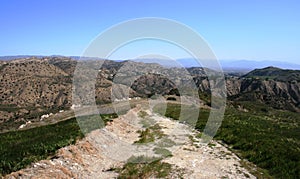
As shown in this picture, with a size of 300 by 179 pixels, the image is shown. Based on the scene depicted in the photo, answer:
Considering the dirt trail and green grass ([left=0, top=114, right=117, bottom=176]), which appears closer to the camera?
green grass ([left=0, top=114, right=117, bottom=176])

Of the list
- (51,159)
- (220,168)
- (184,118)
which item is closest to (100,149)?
(51,159)

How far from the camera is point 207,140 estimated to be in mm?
27047

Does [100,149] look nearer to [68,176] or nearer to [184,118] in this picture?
[68,176]

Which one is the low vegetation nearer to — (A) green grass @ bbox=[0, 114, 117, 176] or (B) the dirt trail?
(B) the dirt trail

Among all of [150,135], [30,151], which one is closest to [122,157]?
[30,151]

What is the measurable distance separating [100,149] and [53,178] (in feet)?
26.5

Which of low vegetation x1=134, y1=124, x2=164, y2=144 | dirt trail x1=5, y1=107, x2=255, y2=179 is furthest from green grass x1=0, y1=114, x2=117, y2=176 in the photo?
low vegetation x1=134, y1=124, x2=164, y2=144

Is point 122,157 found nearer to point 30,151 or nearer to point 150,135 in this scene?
point 30,151

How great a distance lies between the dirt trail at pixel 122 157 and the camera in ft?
55.1

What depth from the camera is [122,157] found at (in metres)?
21.6

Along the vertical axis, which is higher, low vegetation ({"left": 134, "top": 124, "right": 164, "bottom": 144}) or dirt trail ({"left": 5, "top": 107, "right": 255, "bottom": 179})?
dirt trail ({"left": 5, "top": 107, "right": 255, "bottom": 179})

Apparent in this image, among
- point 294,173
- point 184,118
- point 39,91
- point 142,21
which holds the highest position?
point 142,21

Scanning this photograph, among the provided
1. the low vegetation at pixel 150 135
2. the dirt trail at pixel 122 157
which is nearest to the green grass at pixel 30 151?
the dirt trail at pixel 122 157

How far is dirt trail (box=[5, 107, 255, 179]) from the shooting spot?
55.1ft
